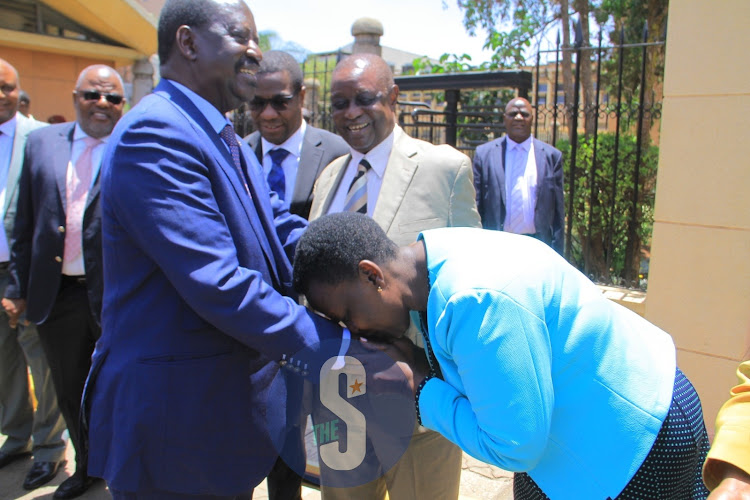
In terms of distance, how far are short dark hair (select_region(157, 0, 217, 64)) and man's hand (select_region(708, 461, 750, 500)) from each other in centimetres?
178

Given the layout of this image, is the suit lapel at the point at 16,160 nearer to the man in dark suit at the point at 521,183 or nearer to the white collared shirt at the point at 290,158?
the white collared shirt at the point at 290,158

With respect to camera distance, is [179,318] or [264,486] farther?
[264,486]

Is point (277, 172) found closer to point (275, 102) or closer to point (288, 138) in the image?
point (288, 138)

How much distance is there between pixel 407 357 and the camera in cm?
175

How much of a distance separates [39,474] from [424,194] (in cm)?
292

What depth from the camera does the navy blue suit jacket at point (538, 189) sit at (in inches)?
231

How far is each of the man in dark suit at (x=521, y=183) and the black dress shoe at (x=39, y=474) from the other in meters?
4.27

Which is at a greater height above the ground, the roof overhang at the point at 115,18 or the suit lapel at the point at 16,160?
the roof overhang at the point at 115,18

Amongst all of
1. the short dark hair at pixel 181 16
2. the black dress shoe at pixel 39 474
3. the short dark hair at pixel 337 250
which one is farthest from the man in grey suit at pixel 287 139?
the black dress shoe at pixel 39 474

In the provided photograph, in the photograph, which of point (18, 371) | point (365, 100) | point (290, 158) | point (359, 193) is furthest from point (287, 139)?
point (18, 371)

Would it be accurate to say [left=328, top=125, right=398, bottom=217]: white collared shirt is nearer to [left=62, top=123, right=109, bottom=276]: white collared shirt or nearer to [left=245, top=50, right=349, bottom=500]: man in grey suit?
[left=245, top=50, right=349, bottom=500]: man in grey suit

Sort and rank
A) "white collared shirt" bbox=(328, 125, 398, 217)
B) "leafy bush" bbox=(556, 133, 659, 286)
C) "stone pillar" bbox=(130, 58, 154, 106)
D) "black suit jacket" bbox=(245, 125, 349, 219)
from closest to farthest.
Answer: "white collared shirt" bbox=(328, 125, 398, 217), "black suit jacket" bbox=(245, 125, 349, 219), "leafy bush" bbox=(556, 133, 659, 286), "stone pillar" bbox=(130, 58, 154, 106)

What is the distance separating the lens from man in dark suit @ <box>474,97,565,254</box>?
5.89 metres

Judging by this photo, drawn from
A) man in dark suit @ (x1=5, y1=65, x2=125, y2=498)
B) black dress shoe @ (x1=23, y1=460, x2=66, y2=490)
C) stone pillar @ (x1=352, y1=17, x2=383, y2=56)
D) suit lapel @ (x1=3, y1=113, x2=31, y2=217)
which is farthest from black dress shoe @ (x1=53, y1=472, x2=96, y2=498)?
stone pillar @ (x1=352, y1=17, x2=383, y2=56)
